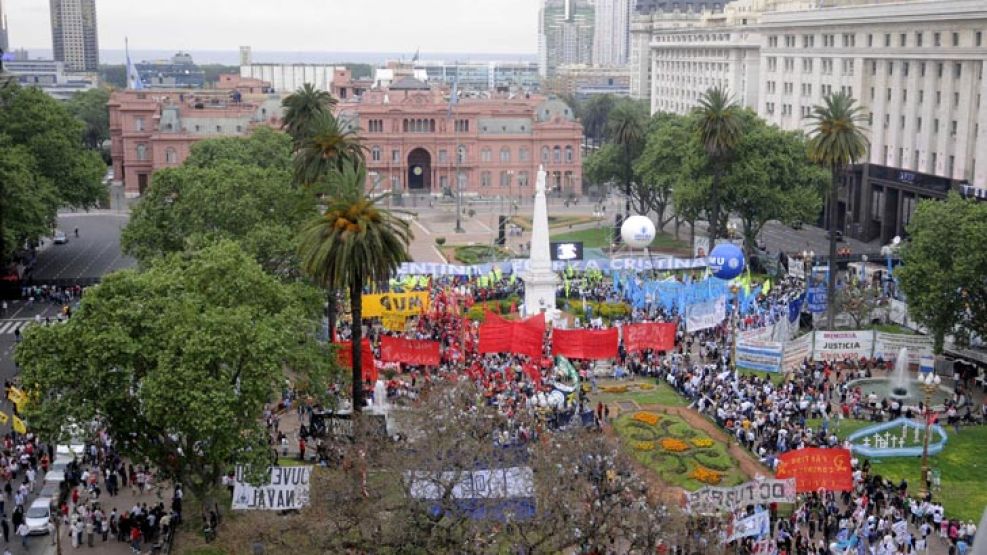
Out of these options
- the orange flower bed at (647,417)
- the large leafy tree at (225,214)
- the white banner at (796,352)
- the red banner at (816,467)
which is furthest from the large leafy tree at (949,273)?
the large leafy tree at (225,214)

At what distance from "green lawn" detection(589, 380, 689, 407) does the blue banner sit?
Answer: 12.3 meters

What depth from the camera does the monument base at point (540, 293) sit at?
63.2m

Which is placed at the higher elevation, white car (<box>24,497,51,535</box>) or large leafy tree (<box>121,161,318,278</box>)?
large leafy tree (<box>121,161,318,278</box>)

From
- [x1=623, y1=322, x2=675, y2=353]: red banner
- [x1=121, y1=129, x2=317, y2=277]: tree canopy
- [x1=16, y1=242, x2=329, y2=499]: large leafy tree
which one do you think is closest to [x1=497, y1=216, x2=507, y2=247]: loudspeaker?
[x1=121, y1=129, x2=317, y2=277]: tree canopy

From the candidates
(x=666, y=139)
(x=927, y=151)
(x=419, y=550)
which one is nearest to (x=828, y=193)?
(x=927, y=151)

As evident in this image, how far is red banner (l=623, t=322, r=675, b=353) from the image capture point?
52125 millimetres

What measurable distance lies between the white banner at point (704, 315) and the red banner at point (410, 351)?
14441 millimetres

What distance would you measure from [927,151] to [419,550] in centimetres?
6867

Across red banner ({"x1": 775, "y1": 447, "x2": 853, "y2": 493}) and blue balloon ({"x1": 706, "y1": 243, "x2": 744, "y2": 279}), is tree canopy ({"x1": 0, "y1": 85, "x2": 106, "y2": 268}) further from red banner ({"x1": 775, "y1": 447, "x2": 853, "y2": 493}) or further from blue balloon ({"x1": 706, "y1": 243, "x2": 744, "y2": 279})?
red banner ({"x1": 775, "y1": 447, "x2": 853, "y2": 493})

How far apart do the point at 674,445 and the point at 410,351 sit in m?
13.2

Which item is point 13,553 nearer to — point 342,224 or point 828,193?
point 342,224

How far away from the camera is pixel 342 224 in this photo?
131ft

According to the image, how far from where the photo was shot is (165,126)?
124750mm

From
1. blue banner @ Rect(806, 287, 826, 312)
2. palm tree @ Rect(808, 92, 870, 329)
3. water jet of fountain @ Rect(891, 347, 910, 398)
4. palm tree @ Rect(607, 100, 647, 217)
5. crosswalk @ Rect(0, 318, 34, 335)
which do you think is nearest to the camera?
water jet of fountain @ Rect(891, 347, 910, 398)
